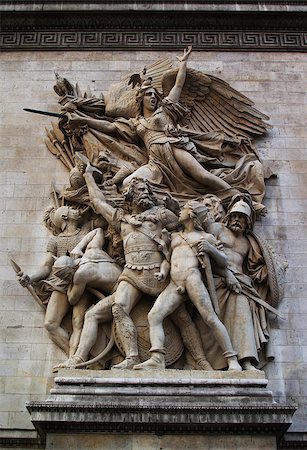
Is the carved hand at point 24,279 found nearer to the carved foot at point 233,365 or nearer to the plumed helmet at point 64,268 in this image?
the plumed helmet at point 64,268

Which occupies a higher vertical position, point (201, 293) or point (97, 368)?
point (201, 293)

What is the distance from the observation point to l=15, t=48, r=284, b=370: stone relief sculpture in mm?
9672

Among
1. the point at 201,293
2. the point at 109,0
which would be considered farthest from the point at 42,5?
the point at 201,293

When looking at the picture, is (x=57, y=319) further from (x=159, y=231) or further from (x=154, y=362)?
(x=159, y=231)

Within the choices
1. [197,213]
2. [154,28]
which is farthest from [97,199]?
[154,28]

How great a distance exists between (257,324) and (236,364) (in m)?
0.83

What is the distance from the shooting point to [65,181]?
11578 millimetres

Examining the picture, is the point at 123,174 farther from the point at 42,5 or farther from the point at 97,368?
the point at 42,5

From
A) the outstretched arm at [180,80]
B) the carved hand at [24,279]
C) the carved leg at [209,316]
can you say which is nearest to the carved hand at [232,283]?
the carved leg at [209,316]

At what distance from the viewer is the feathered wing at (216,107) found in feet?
39.3

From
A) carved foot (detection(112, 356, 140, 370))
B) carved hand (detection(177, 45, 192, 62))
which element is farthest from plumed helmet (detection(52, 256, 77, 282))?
carved hand (detection(177, 45, 192, 62))

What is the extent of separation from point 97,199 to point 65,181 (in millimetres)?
1114

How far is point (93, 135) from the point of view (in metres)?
11.7

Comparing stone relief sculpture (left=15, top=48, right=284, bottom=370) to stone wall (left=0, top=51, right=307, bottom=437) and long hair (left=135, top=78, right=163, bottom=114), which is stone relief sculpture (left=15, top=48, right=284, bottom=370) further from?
stone wall (left=0, top=51, right=307, bottom=437)
